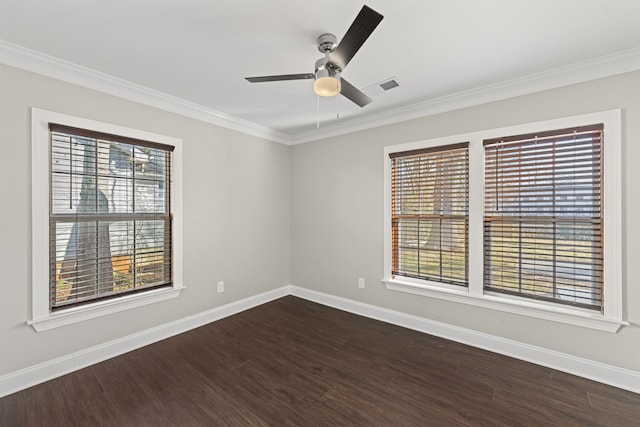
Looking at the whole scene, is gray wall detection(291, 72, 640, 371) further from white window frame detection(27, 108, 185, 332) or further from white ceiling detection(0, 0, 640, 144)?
white window frame detection(27, 108, 185, 332)

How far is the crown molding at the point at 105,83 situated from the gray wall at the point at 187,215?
58 mm

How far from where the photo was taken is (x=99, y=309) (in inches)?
95.8

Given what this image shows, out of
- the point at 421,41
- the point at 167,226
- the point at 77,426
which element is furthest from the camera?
the point at 167,226

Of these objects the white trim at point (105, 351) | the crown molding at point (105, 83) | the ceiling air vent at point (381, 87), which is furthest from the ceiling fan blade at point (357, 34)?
the white trim at point (105, 351)

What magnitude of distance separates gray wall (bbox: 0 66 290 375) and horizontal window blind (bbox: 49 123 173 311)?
18 cm

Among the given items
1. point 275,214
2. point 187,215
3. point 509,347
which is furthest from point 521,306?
point 187,215

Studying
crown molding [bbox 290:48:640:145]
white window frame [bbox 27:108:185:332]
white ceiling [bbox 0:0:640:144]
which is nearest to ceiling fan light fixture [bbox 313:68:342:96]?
white ceiling [bbox 0:0:640:144]

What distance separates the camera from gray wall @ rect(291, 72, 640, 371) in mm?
2082

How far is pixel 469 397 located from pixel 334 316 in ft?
5.75

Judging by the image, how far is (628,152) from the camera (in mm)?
2076

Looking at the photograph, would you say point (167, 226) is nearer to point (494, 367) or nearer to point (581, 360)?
point (494, 367)

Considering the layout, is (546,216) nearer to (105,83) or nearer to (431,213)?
(431,213)

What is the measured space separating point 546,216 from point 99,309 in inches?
160

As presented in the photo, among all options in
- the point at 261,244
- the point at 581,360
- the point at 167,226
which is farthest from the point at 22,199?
the point at 581,360
